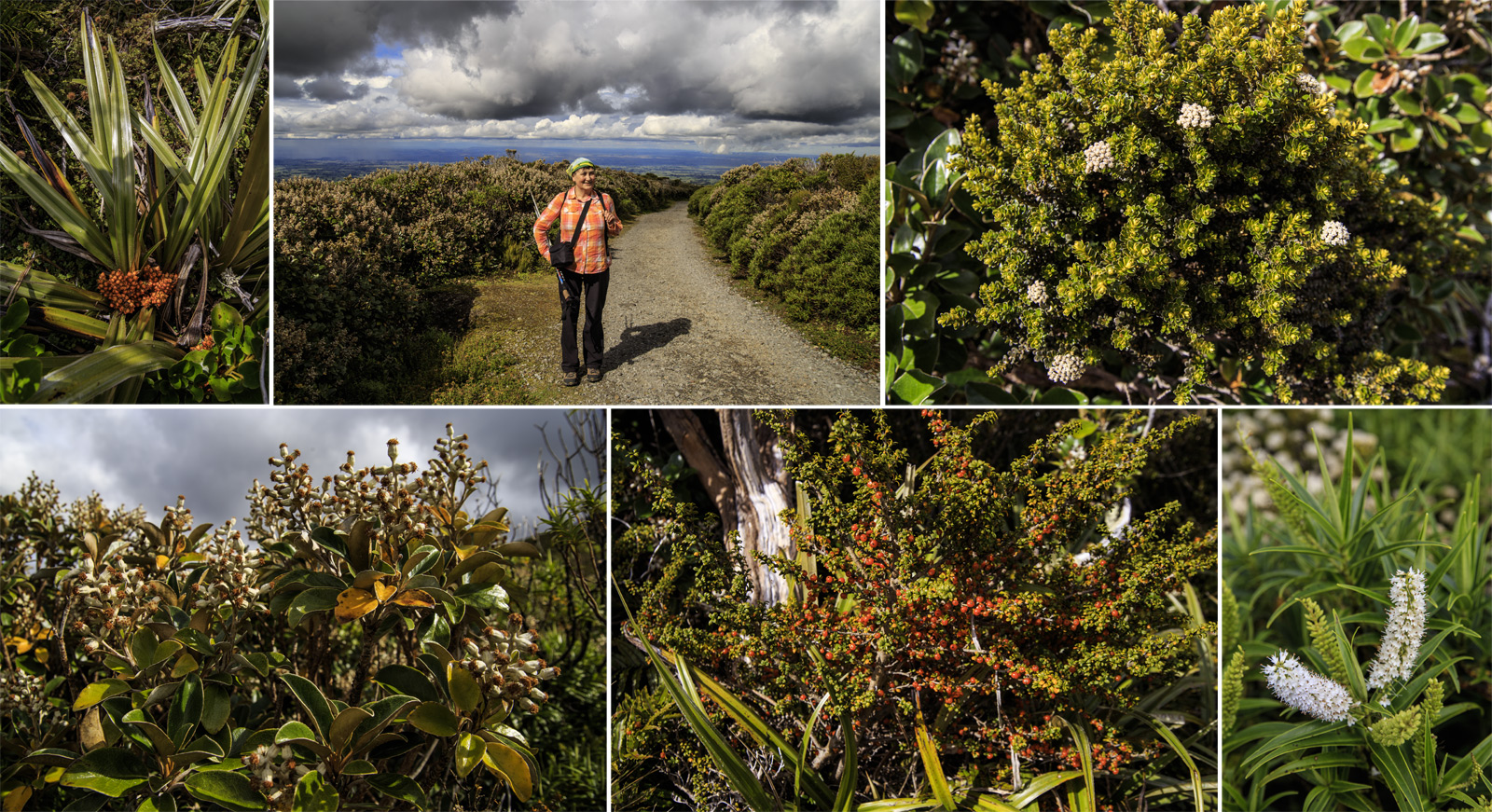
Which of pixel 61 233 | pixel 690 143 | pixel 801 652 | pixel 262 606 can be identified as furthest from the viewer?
pixel 61 233

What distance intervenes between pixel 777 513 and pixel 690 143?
1.18 m

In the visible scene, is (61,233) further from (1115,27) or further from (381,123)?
(1115,27)

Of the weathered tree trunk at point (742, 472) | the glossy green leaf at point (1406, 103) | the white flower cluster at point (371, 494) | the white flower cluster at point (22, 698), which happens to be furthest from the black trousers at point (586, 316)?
the glossy green leaf at point (1406, 103)

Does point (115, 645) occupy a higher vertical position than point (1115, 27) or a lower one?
lower

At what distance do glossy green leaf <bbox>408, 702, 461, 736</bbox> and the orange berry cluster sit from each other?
1698 mm

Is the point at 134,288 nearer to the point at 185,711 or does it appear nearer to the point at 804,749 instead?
the point at 185,711

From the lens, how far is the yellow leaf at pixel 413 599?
69.5 inches

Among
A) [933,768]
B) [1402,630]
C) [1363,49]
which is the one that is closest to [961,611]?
[933,768]

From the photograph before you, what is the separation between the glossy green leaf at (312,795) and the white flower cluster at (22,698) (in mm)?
1101

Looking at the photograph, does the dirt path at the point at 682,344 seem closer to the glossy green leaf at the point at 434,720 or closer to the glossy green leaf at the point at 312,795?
the glossy green leaf at the point at 434,720

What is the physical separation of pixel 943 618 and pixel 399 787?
150 centimetres

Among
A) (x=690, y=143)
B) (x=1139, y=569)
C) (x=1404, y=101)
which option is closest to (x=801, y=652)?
(x=1139, y=569)

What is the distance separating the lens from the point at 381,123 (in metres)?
2.17

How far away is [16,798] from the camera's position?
2.00 m
